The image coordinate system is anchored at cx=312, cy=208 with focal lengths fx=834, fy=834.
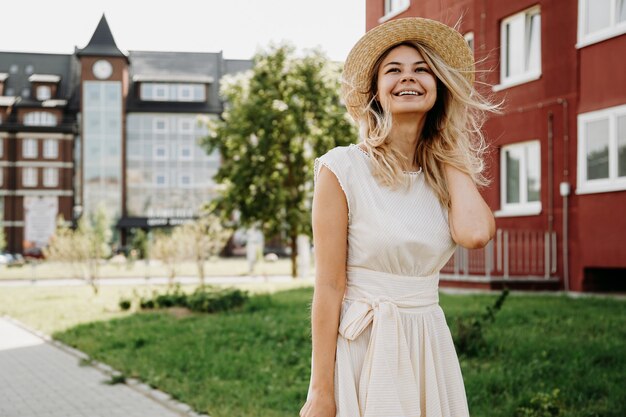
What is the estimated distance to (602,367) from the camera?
280 inches

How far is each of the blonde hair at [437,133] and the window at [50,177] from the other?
7298cm

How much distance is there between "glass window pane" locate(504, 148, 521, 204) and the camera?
1739 cm

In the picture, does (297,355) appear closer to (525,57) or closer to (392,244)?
(392,244)

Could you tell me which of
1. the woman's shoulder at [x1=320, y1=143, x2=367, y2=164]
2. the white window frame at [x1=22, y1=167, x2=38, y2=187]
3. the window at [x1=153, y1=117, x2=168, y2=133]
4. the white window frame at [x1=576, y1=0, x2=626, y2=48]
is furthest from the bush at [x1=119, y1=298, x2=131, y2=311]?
the white window frame at [x1=22, y1=167, x2=38, y2=187]

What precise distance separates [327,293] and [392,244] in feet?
0.78

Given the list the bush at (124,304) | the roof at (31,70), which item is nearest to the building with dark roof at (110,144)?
the roof at (31,70)

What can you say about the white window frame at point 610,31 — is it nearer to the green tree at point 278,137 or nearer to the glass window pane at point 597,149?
the glass window pane at point 597,149

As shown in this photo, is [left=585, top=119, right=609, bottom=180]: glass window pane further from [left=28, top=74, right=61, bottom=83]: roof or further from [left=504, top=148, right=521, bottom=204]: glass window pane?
[left=28, top=74, right=61, bottom=83]: roof

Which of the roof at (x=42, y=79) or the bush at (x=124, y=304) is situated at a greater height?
the roof at (x=42, y=79)

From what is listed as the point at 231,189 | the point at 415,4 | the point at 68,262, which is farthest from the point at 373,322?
the point at 231,189

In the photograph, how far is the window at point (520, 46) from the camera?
1594 centimetres

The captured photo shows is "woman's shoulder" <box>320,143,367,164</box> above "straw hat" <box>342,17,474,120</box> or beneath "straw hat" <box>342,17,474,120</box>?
beneath

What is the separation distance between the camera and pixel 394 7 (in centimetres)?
393

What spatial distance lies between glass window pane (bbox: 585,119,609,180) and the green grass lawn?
2.33 meters
